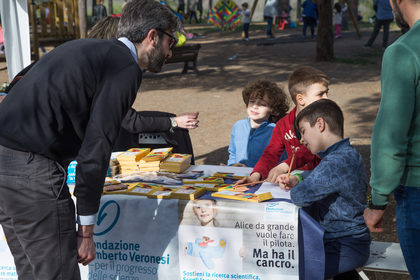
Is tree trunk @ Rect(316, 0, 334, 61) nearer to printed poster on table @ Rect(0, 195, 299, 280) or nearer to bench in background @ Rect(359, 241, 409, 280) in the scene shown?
bench in background @ Rect(359, 241, 409, 280)

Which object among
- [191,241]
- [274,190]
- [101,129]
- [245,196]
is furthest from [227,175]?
[101,129]

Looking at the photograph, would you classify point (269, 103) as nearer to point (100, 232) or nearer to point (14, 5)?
point (100, 232)

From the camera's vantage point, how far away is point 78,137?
84.5 inches

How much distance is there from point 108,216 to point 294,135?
4.65 ft

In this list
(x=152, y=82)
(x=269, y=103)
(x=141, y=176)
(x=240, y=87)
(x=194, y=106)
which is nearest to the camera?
(x=141, y=176)

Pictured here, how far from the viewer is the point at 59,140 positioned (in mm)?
2078

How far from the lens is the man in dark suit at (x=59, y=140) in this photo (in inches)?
79.7

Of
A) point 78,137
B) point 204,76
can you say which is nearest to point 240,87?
point 204,76

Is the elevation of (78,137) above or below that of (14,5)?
below

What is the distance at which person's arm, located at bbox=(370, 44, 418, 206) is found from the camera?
74.2 inches

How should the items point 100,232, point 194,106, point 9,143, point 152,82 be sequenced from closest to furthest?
point 9,143 < point 100,232 < point 194,106 < point 152,82

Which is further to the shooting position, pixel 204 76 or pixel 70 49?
pixel 204 76

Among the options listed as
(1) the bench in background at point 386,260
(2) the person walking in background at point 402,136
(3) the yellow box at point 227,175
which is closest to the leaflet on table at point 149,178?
(3) the yellow box at point 227,175

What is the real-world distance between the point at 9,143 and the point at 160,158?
1.46m
